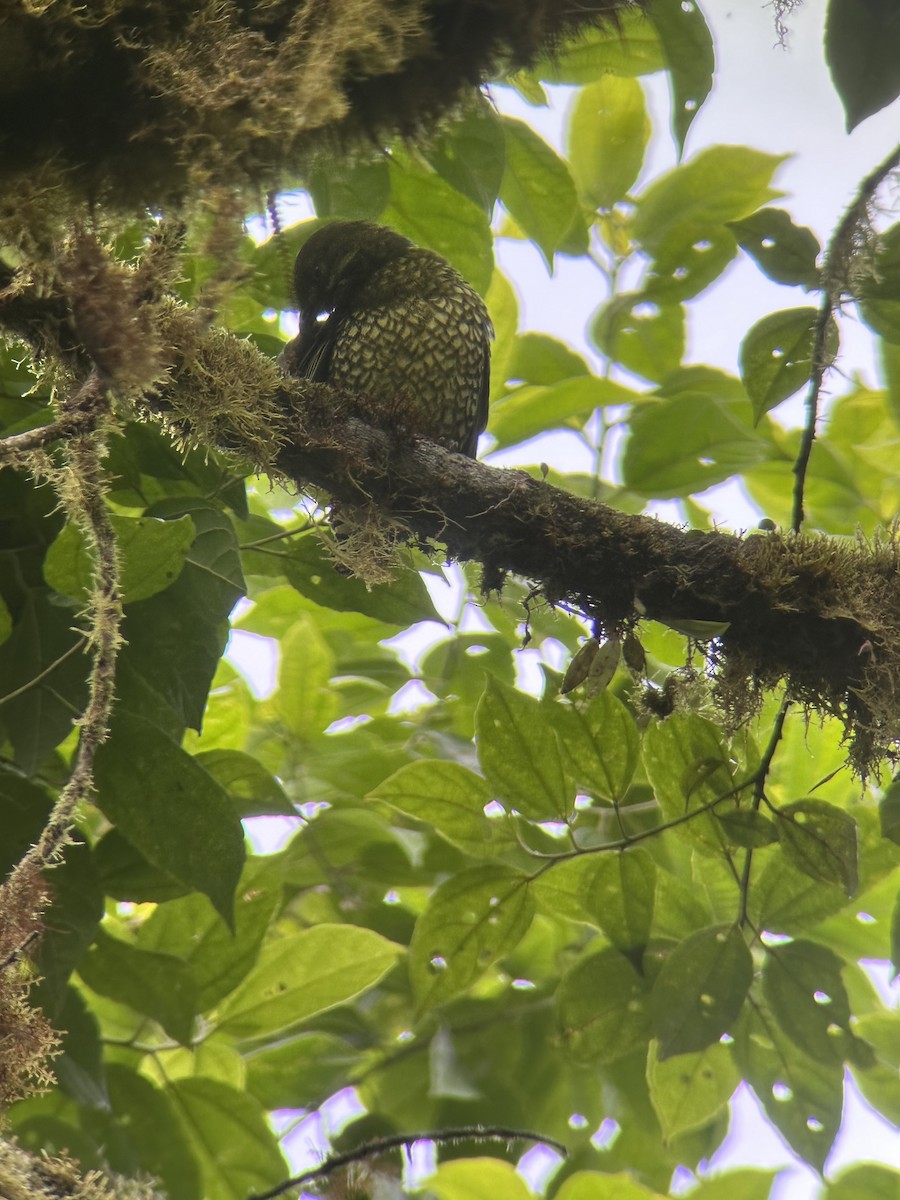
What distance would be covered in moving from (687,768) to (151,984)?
78 cm

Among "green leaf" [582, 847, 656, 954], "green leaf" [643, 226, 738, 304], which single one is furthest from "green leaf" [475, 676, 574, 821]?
"green leaf" [643, 226, 738, 304]

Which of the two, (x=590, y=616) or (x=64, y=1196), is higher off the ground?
(x=590, y=616)

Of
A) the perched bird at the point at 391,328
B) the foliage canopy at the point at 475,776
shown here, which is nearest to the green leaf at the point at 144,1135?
the foliage canopy at the point at 475,776

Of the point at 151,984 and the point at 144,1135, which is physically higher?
the point at 151,984

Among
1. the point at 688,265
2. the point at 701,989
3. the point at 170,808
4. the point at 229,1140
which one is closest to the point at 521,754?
the point at 701,989

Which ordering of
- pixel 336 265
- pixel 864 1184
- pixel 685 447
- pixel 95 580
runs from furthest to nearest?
pixel 336 265 → pixel 685 447 → pixel 864 1184 → pixel 95 580

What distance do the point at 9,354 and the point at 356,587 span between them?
22.0 inches

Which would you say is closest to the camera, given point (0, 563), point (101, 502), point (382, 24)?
point (382, 24)

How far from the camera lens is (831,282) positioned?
1.43m

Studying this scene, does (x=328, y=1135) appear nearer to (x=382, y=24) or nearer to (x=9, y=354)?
(x=9, y=354)

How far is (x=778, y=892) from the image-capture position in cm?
153

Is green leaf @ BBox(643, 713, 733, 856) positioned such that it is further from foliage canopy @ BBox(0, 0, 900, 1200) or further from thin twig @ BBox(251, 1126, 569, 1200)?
thin twig @ BBox(251, 1126, 569, 1200)

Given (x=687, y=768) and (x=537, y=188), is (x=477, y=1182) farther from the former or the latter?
(x=537, y=188)

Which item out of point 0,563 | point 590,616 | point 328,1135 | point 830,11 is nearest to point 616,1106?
point 328,1135
